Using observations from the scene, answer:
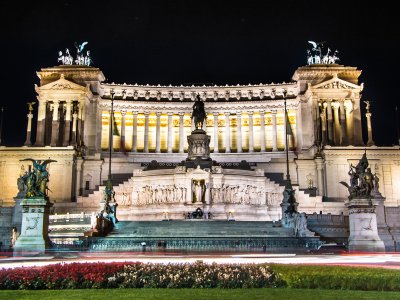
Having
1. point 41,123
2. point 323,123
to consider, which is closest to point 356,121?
point 323,123

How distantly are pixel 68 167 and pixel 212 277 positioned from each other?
222 feet

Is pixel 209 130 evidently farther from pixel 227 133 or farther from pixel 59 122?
pixel 59 122

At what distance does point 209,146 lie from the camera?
90.0 metres

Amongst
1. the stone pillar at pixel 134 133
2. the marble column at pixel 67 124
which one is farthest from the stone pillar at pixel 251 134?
the marble column at pixel 67 124

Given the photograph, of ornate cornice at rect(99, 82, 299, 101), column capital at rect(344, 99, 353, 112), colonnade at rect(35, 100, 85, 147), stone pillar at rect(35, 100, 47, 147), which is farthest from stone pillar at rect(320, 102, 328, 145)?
stone pillar at rect(35, 100, 47, 147)

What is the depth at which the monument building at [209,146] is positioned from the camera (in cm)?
7056

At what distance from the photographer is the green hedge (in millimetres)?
17516

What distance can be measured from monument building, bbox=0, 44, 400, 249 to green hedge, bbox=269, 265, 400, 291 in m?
47.4

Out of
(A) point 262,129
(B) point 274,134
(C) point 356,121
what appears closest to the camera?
(C) point 356,121

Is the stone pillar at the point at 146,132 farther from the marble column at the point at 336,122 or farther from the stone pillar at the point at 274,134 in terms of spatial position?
the marble column at the point at 336,122

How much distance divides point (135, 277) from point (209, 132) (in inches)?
3495

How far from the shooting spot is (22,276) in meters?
A: 18.5

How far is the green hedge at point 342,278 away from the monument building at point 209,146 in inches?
1866

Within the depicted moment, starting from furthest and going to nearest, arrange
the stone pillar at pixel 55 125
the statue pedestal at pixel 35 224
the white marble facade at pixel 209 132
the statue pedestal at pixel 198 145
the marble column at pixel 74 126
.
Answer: the stone pillar at pixel 55 125
the marble column at pixel 74 126
the statue pedestal at pixel 198 145
the white marble facade at pixel 209 132
the statue pedestal at pixel 35 224
